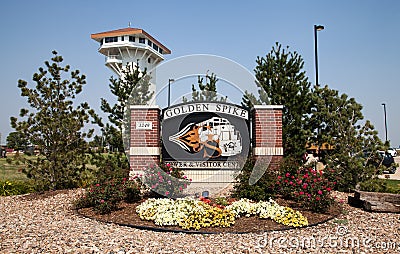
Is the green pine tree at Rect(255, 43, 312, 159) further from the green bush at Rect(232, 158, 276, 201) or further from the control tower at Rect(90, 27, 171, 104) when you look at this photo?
the control tower at Rect(90, 27, 171, 104)

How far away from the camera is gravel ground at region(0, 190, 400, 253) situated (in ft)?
15.6

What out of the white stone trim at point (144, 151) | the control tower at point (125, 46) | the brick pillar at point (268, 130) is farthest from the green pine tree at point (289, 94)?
the control tower at point (125, 46)

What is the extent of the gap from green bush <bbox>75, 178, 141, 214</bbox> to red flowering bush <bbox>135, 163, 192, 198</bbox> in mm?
368

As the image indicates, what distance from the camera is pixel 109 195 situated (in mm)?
6934

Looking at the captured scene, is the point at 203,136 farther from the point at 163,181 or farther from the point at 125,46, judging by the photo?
the point at 125,46

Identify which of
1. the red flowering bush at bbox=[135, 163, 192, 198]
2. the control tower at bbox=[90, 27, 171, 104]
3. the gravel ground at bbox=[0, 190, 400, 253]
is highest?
the control tower at bbox=[90, 27, 171, 104]

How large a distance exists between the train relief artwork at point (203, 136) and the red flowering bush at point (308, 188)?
2160 mm

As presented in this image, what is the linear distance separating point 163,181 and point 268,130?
3.52 meters

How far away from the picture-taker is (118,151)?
11.1 m

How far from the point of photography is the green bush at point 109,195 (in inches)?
270

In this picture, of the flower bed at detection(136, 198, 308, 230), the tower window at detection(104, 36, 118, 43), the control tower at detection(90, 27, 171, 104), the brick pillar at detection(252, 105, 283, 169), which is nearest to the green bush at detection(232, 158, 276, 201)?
the flower bed at detection(136, 198, 308, 230)

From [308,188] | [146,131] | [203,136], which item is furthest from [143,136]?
[308,188]

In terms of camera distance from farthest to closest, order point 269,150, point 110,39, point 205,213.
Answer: point 110,39 → point 269,150 → point 205,213

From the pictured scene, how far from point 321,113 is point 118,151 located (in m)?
6.30
